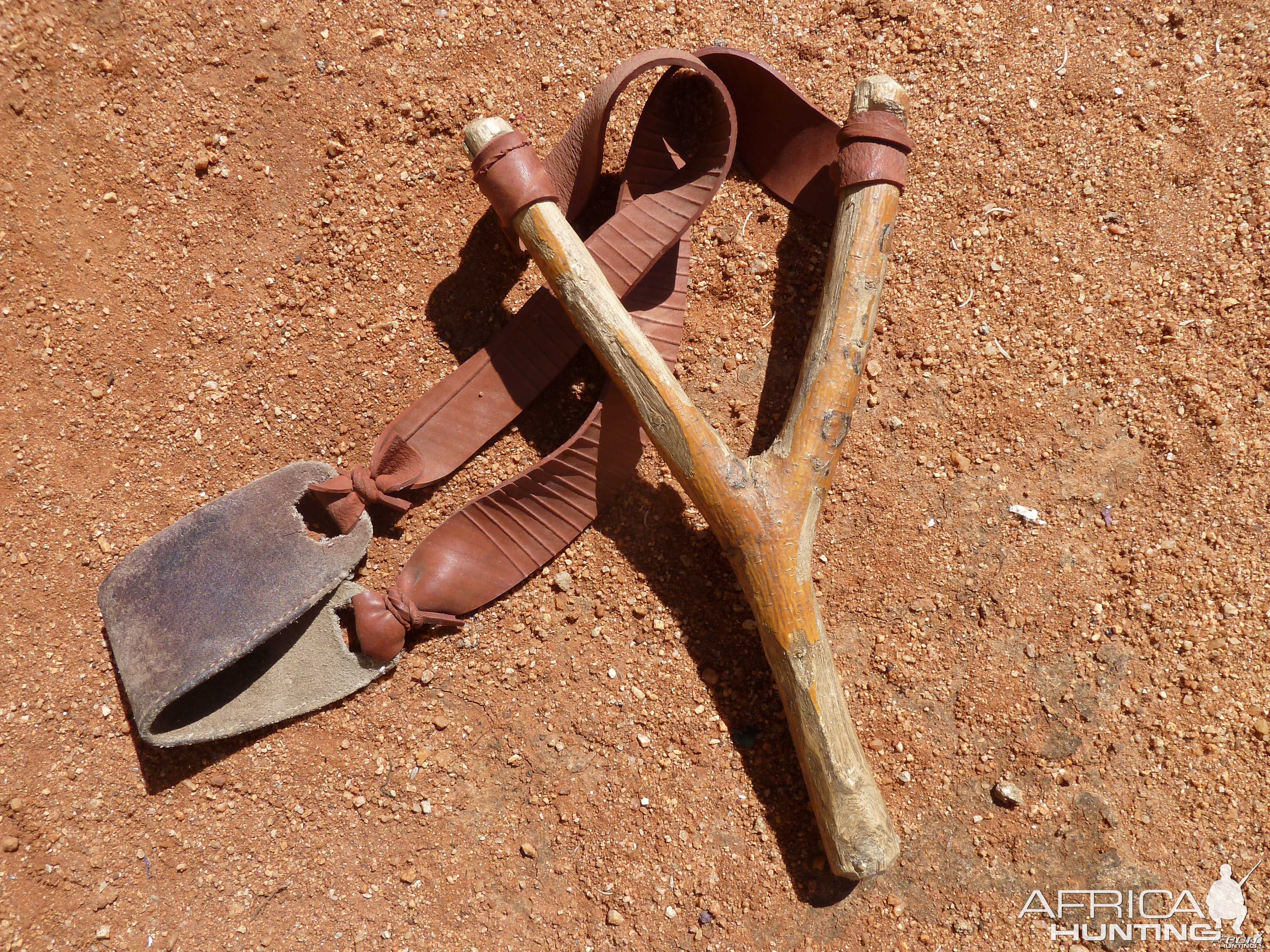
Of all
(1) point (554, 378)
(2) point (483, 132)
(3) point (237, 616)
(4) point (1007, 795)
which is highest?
(2) point (483, 132)

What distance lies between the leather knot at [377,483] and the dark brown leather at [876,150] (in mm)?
1891

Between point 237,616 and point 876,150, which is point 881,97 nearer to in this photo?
point 876,150

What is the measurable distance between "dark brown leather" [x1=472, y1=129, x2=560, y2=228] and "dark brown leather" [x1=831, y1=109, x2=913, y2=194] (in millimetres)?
1063

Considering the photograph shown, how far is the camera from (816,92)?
123 inches

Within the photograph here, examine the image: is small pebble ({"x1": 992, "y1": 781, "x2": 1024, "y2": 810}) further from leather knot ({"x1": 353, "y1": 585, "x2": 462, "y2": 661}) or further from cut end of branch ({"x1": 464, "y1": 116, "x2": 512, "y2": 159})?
cut end of branch ({"x1": 464, "y1": 116, "x2": 512, "y2": 159})

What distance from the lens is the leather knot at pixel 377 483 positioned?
2.85m

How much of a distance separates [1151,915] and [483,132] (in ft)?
11.7

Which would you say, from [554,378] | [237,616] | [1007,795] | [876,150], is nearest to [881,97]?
[876,150]

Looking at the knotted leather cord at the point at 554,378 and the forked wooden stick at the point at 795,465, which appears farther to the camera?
the knotted leather cord at the point at 554,378

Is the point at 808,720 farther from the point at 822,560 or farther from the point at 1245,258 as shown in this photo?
the point at 1245,258

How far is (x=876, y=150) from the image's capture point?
268 cm

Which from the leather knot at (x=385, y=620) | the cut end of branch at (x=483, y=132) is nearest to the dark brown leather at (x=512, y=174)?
the cut end of branch at (x=483, y=132)

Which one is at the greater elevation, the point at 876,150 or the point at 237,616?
Answer: the point at 876,150

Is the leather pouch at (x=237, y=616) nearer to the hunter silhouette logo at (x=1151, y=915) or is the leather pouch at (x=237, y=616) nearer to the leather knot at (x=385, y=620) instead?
the leather knot at (x=385, y=620)
